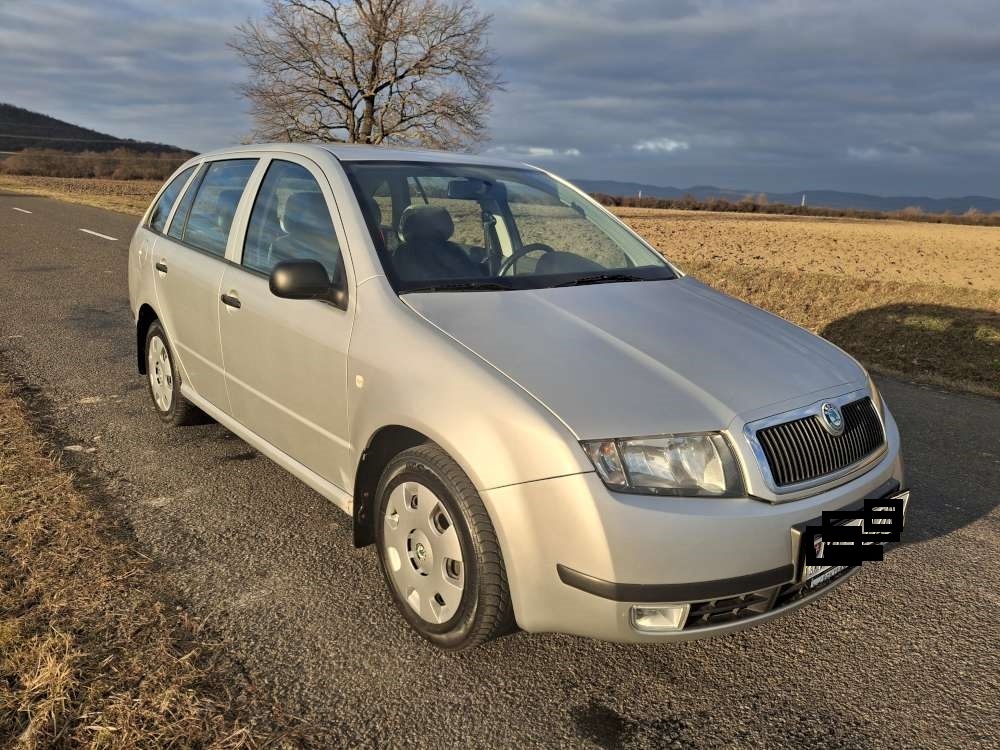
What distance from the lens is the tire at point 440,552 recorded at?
2.51m

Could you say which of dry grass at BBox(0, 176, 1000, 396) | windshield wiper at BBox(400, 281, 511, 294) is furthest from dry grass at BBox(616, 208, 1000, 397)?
windshield wiper at BBox(400, 281, 511, 294)

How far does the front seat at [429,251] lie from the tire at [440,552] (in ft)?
2.73

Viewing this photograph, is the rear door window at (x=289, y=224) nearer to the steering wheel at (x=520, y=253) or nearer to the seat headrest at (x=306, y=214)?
the seat headrest at (x=306, y=214)

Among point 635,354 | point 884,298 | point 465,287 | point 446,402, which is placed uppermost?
point 465,287

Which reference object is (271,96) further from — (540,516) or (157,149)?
(157,149)

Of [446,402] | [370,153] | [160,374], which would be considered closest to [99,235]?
[160,374]

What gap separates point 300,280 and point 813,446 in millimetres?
1946

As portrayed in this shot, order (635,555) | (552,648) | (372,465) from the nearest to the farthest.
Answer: (635,555) → (552,648) → (372,465)

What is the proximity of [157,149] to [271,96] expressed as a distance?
8812cm

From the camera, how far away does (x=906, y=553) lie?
12.1 feet

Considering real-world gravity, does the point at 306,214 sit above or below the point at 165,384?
above

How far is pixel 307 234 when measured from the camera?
11.5 ft

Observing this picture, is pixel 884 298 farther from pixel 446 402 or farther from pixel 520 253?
pixel 446 402

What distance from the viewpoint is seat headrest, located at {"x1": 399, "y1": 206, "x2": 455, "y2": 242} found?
11.1 feet
